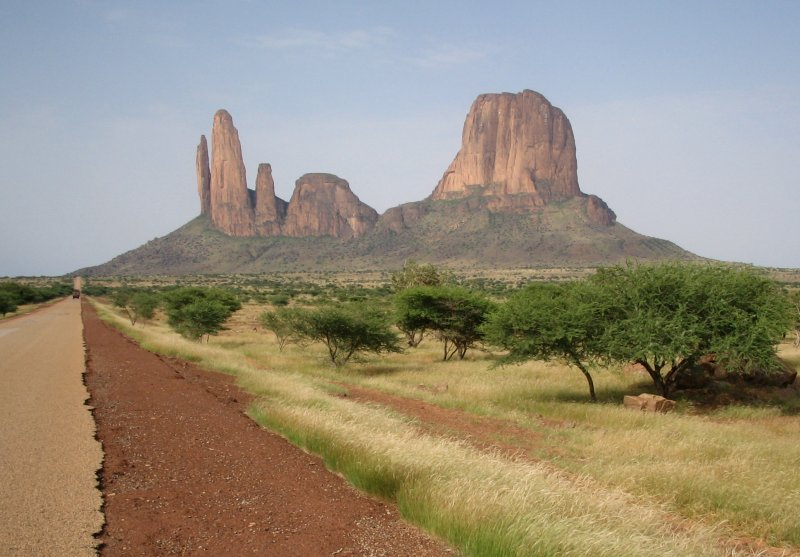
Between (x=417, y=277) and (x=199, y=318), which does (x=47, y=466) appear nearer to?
(x=199, y=318)

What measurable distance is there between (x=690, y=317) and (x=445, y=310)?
15093mm

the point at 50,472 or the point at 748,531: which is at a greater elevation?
the point at 50,472

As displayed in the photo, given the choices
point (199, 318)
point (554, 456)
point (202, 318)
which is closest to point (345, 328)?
point (202, 318)

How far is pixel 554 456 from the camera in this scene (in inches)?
498

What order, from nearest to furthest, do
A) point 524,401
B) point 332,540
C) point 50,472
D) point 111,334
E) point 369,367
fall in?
point 332,540 → point 50,472 → point 524,401 → point 369,367 → point 111,334

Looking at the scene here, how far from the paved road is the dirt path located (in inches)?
9.3

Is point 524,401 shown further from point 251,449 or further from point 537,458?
point 251,449

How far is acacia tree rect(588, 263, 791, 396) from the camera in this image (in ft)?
63.9

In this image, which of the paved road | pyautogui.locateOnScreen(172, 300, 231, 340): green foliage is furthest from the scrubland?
pyautogui.locateOnScreen(172, 300, 231, 340): green foliage

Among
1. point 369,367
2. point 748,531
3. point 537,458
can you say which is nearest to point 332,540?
point 748,531

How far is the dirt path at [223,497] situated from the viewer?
18.7ft

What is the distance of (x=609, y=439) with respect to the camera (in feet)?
46.9

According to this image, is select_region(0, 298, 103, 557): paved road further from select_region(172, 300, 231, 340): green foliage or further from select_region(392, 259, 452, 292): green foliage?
select_region(392, 259, 452, 292): green foliage

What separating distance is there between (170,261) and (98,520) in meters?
187
